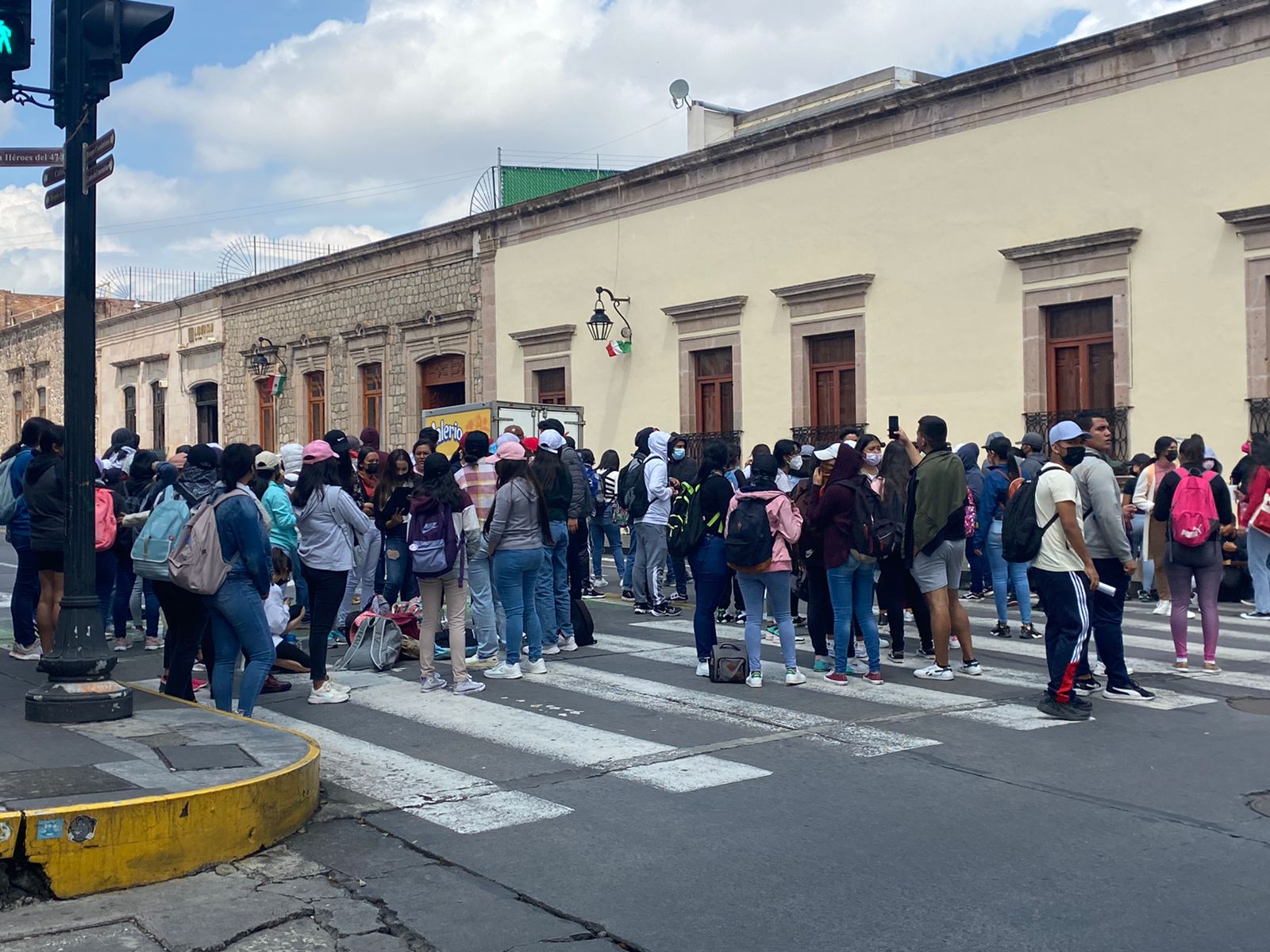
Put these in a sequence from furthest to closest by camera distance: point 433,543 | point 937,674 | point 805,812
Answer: point 937,674 < point 433,543 < point 805,812

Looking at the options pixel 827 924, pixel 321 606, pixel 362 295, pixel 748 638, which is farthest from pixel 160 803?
pixel 362 295

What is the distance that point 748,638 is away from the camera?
933 cm

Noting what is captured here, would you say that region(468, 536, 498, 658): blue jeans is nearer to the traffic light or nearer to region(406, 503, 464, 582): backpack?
region(406, 503, 464, 582): backpack

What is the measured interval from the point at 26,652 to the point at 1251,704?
9027 millimetres

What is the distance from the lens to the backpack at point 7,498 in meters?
10.2

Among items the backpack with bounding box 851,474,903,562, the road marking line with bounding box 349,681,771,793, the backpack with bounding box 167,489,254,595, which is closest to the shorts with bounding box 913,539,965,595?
the backpack with bounding box 851,474,903,562

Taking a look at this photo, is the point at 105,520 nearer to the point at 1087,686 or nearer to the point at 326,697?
the point at 326,697

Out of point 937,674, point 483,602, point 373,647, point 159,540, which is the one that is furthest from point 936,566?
point 159,540

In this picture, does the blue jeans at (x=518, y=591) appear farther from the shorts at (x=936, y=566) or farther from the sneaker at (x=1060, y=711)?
the sneaker at (x=1060, y=711)

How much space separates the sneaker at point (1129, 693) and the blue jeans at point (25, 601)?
7.93 metres

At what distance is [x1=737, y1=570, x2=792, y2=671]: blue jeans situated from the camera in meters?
9.20

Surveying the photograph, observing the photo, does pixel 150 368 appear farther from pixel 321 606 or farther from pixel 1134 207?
pixel 321 606

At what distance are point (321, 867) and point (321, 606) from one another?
3.58m

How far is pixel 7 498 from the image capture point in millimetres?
10312
